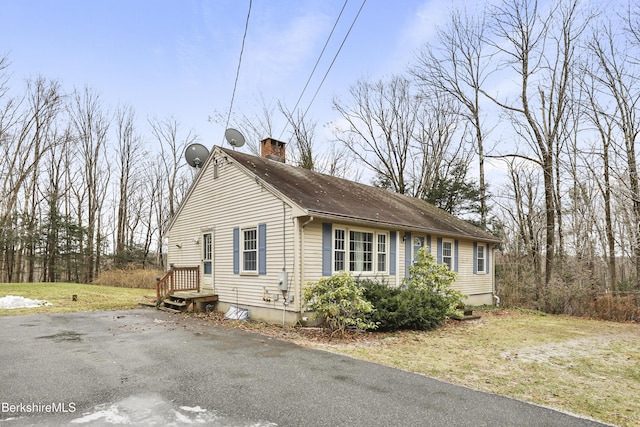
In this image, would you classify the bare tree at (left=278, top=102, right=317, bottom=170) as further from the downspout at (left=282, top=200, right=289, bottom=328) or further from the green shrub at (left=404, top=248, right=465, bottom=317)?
the downspout at (left=282, top=200, right=289, bottom=328)

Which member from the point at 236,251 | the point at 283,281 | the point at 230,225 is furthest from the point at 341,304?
the point at 230,225

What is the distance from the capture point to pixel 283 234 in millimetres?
10219

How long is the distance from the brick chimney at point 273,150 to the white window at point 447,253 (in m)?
7.08

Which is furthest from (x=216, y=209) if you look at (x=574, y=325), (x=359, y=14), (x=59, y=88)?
(x=59, y=88)

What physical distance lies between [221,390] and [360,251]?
23.0 ft

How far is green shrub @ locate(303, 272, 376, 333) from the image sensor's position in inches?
345

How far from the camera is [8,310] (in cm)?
1209

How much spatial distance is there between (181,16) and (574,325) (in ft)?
→ 47.3

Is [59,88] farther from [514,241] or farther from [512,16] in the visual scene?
[514,241]

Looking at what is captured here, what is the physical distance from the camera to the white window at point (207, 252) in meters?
13.1

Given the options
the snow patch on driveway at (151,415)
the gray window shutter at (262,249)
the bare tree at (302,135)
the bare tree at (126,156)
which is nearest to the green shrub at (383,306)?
the gray window shutter at (262,249)

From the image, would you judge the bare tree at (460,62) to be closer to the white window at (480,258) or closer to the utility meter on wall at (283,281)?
the white window at (480,258)

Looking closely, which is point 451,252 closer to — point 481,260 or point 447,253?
point 447,253

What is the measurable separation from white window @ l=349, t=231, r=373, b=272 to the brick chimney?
17.2 feet
